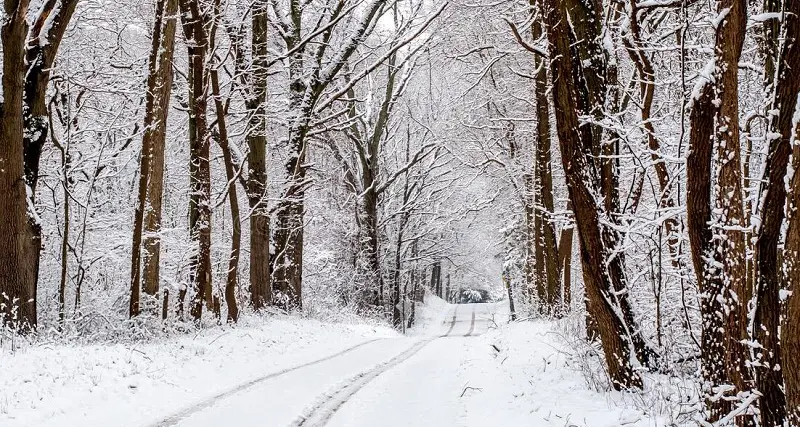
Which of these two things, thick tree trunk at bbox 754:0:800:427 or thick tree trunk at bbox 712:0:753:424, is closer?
thick tree trunk at bbox 754:0:800:427

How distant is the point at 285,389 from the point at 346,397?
104cm

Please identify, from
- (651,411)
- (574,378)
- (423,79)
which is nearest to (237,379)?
(574,378)

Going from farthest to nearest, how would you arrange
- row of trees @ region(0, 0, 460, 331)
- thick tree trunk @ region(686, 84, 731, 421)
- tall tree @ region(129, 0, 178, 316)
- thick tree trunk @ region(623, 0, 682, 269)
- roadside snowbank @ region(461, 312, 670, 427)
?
tall tree @ region(129, 0, 178, 316)
row of trees @ region(0, 0, 460, 331)
roadside snowbank @ region(461, 312, 670, 427)
thick tree trunk @ region(623, 0, 682, 269)
thick tree trunk @ region(686, 84, 731, 421)

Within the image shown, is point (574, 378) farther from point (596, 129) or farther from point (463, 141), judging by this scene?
point (463, 141)

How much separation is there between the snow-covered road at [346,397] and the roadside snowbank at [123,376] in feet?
1.77

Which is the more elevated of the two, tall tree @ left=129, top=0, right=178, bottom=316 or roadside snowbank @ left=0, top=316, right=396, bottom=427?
tall tree @ left=129, top=0, right=178, bottom=316

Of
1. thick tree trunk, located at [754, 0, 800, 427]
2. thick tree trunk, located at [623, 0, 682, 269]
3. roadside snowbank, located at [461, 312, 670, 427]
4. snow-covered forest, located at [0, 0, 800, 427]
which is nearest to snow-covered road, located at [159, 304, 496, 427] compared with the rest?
snow-covered forest, located at [0, 0, 800, 427]

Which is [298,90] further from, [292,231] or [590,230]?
[590,230]

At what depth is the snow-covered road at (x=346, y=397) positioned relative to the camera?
7.23m

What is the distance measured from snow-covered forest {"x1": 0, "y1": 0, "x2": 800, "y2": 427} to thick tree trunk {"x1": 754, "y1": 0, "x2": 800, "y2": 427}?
0.02 m

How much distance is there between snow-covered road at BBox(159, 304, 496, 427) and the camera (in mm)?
7230

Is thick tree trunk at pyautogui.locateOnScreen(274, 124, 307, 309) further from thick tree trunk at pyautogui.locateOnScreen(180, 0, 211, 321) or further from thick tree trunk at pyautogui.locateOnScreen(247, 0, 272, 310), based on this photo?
thick tree trunk at pyautogui.locateOnScreen(180, 0, 211, 321)

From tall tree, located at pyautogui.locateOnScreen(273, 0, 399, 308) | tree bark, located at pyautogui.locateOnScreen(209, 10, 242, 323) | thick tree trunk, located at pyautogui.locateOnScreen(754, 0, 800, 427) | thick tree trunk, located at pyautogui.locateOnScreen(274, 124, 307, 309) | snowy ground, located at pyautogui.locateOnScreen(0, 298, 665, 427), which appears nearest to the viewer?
thick tree trunk, located at pyautogui.locateOnScreen(754, 0, 800, 427)

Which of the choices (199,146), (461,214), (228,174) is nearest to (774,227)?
(199,146)
